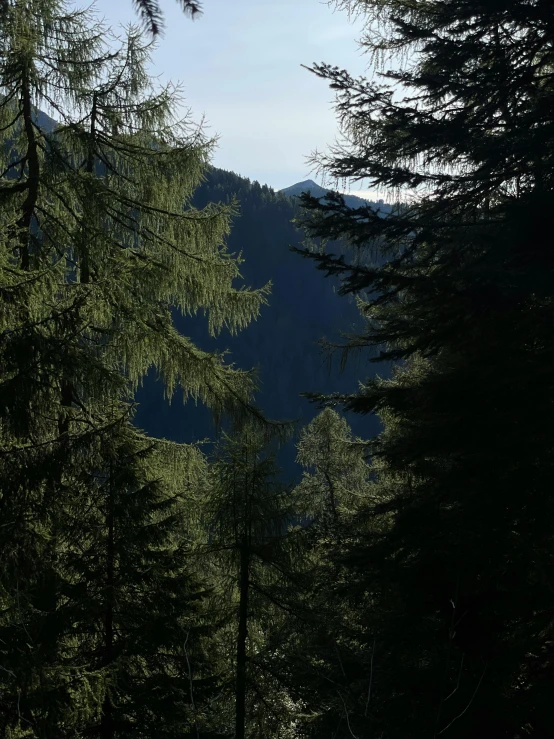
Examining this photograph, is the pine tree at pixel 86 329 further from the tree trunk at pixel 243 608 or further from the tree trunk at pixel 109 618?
the tree trunk at pixel 243 608

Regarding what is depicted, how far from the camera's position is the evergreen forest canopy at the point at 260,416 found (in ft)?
15.6

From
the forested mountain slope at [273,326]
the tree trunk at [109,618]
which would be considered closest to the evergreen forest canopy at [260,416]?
the tree trunk at [109,618]

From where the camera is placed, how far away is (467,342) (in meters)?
6.16

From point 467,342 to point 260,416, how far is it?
3.12 meters

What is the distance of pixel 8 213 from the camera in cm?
727

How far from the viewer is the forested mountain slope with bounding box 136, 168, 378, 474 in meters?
146

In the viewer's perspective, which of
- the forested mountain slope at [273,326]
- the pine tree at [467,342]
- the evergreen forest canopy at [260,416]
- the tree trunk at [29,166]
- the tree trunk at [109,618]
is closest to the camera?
the evergreen forest canopy at [260,416]

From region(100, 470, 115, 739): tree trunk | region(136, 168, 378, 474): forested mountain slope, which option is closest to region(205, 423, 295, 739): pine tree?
region(100, 470, 115, 739): tree trunk

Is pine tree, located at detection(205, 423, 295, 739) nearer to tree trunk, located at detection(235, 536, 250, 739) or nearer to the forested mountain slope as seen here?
tree trunk, located at detection(235, 536, 250, 739)

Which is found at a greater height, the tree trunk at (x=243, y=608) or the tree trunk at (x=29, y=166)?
the tree trunk at (x=29, y=166)

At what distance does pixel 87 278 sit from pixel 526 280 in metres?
4.74

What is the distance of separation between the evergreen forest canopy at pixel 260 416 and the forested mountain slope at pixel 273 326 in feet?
429

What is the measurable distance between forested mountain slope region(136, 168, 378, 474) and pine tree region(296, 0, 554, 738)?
435 feet

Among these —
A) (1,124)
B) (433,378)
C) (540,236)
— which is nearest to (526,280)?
(540,236)
